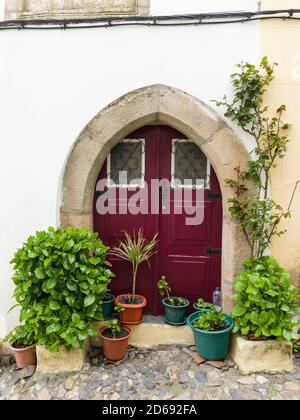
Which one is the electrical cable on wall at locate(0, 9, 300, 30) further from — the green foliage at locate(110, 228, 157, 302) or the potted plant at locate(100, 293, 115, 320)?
the potted plant at locate(100, 293, 115, 320)

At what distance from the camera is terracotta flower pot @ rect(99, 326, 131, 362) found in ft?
8.81

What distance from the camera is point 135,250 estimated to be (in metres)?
2.94

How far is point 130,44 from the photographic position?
9.29ft

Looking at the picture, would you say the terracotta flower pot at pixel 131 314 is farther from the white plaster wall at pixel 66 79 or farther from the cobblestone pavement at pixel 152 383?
the white plaster wall at pixel 66 79

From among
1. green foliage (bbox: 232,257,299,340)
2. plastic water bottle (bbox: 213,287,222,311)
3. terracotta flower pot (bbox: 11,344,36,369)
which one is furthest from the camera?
plastic water bottle (bbox: 213,287,222,311)

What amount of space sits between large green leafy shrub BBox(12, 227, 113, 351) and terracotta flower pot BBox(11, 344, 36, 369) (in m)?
0.21

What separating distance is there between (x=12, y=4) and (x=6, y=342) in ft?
11.1

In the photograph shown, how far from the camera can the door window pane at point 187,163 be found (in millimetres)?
3096

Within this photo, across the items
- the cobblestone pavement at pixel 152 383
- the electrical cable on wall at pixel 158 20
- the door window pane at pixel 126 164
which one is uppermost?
the electrical cable on wall at pixel 158 20

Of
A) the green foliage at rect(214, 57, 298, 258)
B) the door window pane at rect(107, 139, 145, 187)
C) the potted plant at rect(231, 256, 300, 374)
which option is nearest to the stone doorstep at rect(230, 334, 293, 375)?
the potted plant at rect(231, 256, 300, 374)

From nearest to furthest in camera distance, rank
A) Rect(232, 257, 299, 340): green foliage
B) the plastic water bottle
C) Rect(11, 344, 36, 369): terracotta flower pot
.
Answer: Rect(232, 257, 299, 340): green foliage, Rect(11, 344, 36, 369): terracotta flower pot, the plastic water bottle

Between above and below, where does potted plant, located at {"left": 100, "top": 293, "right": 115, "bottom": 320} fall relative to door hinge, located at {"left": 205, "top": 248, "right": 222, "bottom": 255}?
below

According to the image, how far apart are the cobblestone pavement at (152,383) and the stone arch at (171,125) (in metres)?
0.68

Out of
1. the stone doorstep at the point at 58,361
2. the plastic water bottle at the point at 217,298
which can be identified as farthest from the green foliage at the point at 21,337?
the plastic water bottle at the point at 217,298
